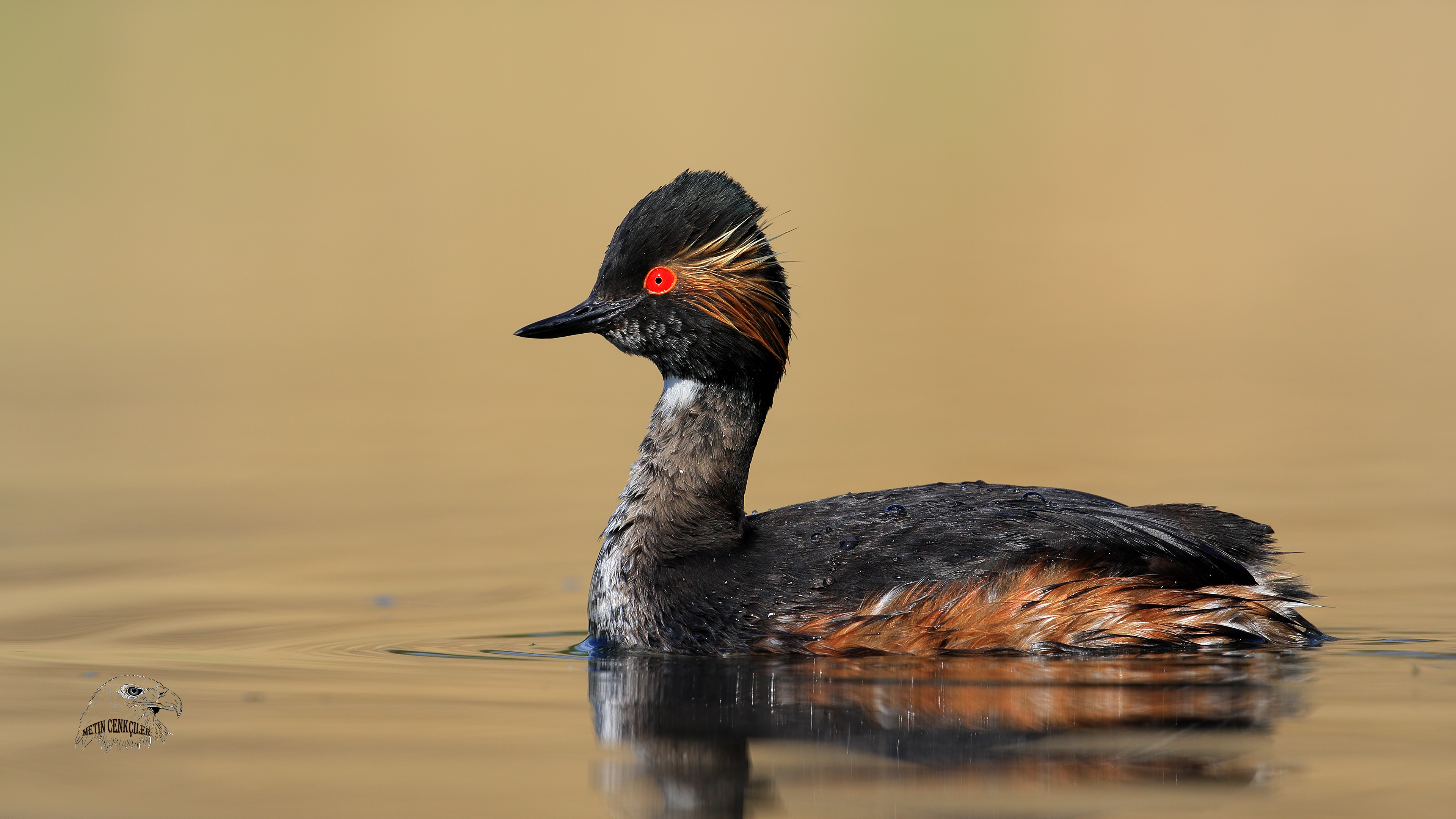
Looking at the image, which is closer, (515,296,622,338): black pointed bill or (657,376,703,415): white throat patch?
(515,296,622,338): black pointed bill

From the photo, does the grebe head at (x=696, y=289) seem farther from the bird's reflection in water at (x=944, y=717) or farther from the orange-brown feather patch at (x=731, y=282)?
the bird's reflection in water at (x=944, y=717)

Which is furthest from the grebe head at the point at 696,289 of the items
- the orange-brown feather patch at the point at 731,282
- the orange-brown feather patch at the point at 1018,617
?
the orange-brown feather patch at the point at 1018,617

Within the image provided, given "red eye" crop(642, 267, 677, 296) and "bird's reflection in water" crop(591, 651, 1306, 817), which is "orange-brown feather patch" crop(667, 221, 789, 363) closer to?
"red eye" crop(642, 267, 677, 296)

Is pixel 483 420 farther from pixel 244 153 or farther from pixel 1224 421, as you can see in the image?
pixel 244 153

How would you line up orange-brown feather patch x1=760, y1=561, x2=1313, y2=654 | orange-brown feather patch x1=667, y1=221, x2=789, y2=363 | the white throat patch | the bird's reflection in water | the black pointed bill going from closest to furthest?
1. the bird's reflection in water
2. orange-brown feather patch x1=760, y1=561, x2=1313, y2=654
3. orange-brown feather patch x1=667, y1=221, x2=789, y2=363
4. the black pointed bill
5. the white throat patch

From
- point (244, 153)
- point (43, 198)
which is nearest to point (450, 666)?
point (43, 198)

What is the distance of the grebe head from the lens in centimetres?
839

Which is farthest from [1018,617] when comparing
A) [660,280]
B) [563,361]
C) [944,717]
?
[563,361]

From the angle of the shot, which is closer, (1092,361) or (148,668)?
(148,668)

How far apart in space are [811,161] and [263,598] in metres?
27.7

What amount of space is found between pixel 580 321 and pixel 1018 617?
7.95ft

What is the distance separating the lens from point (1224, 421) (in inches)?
600

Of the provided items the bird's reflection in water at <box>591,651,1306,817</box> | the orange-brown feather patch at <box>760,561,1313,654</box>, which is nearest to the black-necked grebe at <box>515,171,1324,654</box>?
the orange-brown feather patch at <box>760,561,1313,654</box>

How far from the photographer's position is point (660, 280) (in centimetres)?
847
